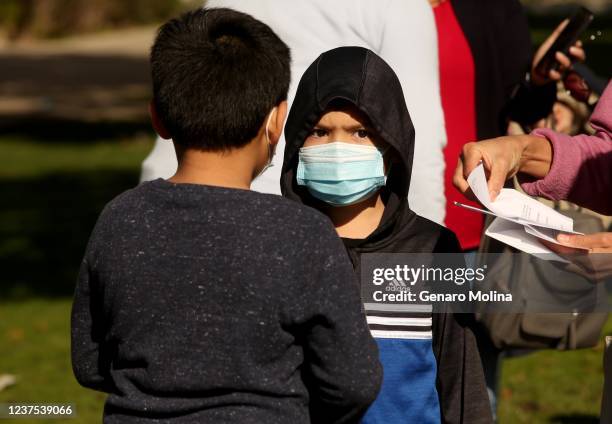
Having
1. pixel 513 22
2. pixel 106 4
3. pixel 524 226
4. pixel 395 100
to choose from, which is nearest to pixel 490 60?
pixel 513 22

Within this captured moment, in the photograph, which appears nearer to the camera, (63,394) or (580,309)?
(580,309)

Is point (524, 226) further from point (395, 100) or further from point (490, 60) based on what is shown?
point (490, 60)

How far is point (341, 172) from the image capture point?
3.12 meters

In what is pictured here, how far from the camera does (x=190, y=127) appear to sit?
2.58m

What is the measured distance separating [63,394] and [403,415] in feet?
12.2

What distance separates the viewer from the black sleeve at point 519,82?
14.0 ft

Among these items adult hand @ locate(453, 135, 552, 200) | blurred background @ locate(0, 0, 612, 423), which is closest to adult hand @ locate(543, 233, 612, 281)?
adult hand @ locate(453, 135, 552, 200)

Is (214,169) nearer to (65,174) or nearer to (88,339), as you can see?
(88,339)

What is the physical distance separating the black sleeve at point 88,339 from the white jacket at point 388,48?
92 cm

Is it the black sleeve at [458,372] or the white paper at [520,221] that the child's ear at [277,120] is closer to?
the white paper at [520,221]

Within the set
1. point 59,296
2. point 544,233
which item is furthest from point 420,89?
point 59,296

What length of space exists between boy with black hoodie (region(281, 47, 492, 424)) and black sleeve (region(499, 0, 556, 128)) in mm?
1090

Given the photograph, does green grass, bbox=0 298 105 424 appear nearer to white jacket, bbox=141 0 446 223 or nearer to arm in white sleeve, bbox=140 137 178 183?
arm in white sleeve, bbox=140 137 178 183

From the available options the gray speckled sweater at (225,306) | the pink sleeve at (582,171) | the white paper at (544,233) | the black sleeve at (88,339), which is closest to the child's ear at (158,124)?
the gray speckled sweater at (225,306)
